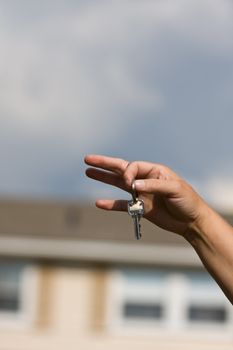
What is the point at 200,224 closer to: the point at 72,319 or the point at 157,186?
the point at 157,186

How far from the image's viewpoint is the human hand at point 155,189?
2.54 meters

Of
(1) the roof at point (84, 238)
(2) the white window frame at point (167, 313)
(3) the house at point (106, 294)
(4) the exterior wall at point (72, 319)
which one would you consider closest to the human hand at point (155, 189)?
(1) the roof at point (84, 238)

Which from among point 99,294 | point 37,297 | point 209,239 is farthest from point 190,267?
point 209,239

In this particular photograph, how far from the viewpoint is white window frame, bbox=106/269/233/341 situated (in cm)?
2075

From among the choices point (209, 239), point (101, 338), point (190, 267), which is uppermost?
point (190, 267)

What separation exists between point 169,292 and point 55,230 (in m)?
2.93

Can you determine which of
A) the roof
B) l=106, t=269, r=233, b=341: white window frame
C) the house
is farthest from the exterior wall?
the roof

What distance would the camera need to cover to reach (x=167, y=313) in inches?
835

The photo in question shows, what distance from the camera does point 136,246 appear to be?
20875 millimetres

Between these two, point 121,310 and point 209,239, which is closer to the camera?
point 209,239

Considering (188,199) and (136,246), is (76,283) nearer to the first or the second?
(136,246)

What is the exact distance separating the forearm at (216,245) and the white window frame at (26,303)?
18.2 metres

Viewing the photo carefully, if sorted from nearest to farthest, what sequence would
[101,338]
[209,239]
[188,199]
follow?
[188,199] → [209,239] → [101,338]

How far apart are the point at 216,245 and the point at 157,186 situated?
Answer: 0.38 metres
